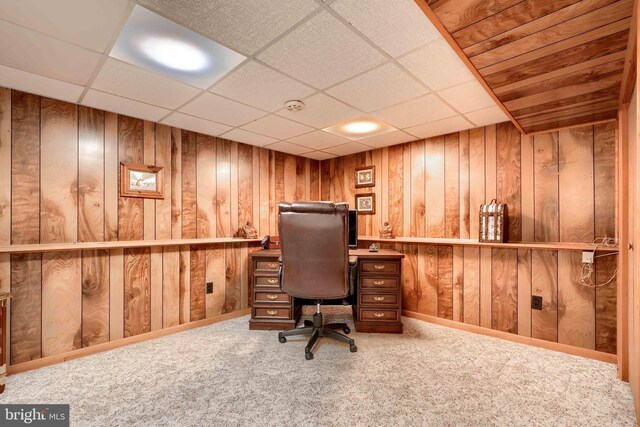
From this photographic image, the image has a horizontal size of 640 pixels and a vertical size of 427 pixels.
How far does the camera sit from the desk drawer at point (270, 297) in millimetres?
3145

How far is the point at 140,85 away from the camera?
2.19 meters

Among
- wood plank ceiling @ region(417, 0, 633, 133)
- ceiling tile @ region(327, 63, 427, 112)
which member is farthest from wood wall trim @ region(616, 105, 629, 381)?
ceiling tile @ region(327, 63, 427, 112)

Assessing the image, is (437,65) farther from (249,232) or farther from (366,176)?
(249,232)

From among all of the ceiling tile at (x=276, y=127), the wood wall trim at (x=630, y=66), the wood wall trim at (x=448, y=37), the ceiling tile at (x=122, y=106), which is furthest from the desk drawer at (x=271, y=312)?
the wood wall trim at (x=630, y=66)

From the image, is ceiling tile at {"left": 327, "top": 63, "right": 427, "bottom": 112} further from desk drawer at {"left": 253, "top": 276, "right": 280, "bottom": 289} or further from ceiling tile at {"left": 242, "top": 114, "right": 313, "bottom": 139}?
desk drawer at {"left": 253, "top": 276, "right": 280, "bottom": 289}

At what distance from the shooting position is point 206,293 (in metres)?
3.34

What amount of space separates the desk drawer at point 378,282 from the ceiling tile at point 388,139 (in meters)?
1.73

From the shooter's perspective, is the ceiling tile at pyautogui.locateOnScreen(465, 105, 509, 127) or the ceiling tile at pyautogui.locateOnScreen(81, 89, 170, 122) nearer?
the ceiling tile at pyautogui.locateOnScreen(81, 89, 170, 122)

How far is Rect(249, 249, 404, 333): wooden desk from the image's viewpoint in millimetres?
3000

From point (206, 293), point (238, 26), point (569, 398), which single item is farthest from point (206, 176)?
point (569, 398)

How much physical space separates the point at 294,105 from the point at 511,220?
2521 millimetres

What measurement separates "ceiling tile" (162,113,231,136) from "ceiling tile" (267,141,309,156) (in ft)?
2.63

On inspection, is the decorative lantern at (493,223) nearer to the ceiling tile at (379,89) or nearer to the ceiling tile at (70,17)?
the ceiling tile at (379,89)

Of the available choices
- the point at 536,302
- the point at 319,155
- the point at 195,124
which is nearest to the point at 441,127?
the point at 319,155
